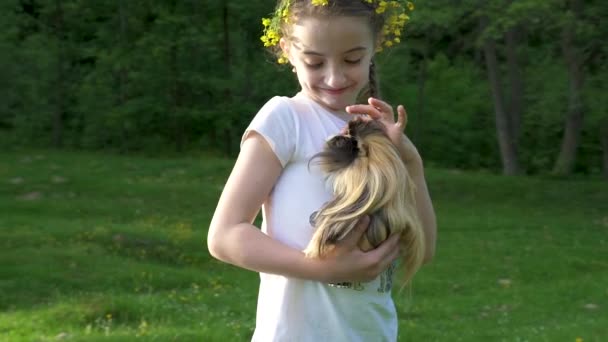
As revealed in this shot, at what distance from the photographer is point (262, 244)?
87.0 inches

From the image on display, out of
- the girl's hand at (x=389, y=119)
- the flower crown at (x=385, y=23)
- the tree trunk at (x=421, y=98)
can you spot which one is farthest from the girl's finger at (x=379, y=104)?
the tree trunk at (x=421, y=98)

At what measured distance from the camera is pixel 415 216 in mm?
2266

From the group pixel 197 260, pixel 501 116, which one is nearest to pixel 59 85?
pixel 501 116

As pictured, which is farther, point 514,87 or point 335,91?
point 514,87

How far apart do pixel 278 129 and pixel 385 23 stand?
1.34 feet

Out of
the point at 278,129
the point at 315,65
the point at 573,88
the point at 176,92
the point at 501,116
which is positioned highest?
the point at 315,65

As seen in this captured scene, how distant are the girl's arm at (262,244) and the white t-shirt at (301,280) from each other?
A: 4cm

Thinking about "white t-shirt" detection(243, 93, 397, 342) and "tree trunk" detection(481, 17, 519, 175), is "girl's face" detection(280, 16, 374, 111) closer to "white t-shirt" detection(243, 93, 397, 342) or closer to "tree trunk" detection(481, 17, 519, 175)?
"white t-shirt" detection(243, 93, 397, 342)

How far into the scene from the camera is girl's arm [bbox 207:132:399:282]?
2.19 m

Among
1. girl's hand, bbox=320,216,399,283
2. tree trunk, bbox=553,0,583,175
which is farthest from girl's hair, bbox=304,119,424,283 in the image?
tree trunk, bbox=553,0,583,175

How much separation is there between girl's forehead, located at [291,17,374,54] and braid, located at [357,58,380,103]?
0.22 meters

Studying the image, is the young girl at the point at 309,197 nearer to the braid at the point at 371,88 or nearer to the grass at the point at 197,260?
the braid at the point at 371,88

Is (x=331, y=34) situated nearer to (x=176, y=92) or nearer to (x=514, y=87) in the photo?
(x=514, y=87)

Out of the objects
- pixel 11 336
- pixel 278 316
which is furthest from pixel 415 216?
pixel 11 336
